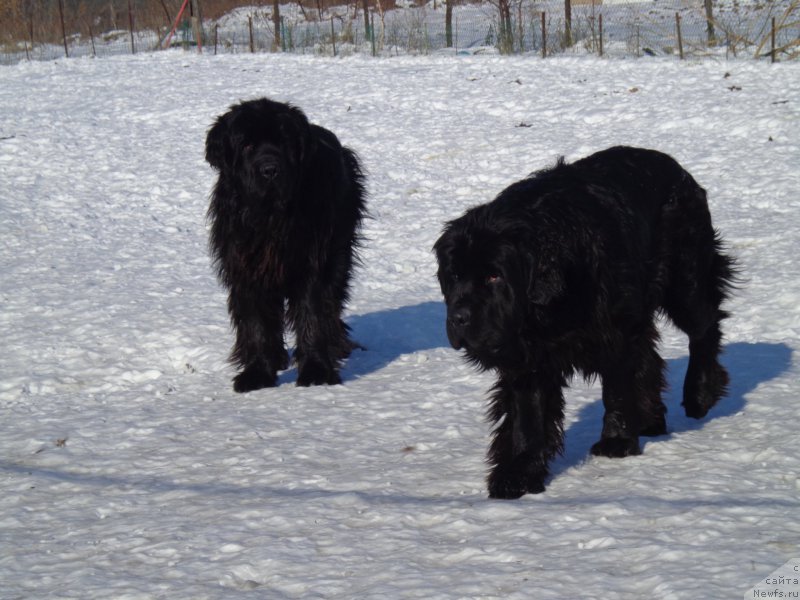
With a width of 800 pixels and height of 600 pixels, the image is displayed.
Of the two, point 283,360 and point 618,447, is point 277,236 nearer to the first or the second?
point 283,360

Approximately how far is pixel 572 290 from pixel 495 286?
35 centimetres

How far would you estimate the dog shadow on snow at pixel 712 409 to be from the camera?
4531 millimetres

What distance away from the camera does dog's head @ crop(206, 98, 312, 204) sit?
565cm

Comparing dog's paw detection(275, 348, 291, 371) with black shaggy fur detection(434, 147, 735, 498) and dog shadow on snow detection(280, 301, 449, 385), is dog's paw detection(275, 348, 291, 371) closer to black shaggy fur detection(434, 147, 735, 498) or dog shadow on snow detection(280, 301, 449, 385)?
dog shadow on snow detection(280, 301, 449, 385)

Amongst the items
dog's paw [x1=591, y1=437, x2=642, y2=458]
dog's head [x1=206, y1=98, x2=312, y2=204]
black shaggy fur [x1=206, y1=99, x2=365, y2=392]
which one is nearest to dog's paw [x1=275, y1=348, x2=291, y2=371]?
black shaggy fur [x1=206, y1=99, x2=365, y2=392]

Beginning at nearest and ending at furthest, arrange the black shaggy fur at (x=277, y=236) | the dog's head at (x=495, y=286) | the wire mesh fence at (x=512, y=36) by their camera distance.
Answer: the dog's head at (x=495, y=286) → the black shaggy fur at (x=277, y=236) → the wire mesh fence at (x=512, y=36)

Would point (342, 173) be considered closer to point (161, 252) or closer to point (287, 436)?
point (287, 436)

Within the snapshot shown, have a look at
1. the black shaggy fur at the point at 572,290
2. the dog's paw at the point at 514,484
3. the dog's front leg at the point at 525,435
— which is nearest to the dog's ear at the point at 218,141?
the black shaggy fur at the point at 572,290

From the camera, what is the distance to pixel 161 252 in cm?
944

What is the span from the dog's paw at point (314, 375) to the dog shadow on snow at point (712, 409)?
1.66 m

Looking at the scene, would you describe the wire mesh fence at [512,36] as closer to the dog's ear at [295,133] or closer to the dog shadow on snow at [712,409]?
the dog shadow on snow at [712,409]

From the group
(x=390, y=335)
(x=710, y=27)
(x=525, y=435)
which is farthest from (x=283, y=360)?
(x=710, y=27)

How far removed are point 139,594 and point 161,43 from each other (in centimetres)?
2586

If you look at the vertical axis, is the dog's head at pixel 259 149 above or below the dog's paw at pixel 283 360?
above
